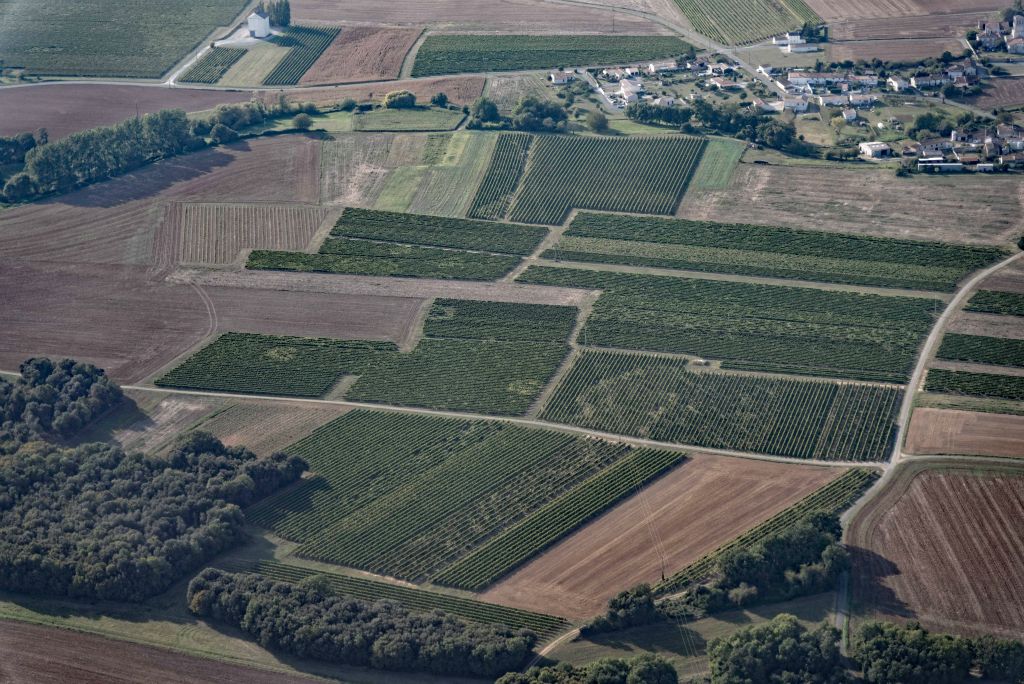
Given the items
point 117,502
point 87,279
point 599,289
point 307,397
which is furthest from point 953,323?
point 87,279

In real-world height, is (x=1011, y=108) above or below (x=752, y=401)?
above

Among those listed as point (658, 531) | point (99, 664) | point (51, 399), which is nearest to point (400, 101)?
point (51, 399)

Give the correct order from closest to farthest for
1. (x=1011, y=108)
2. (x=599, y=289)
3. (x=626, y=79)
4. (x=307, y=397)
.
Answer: (x=307, y=397) → (x=599, y=289) → (x=1011, y=108) → (x=626, y=79)

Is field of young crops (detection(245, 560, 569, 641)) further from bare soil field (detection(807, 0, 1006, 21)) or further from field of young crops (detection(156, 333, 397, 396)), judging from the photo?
bare soil field (detection(807, 0, 1006, 21))

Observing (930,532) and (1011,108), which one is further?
(1011,108)

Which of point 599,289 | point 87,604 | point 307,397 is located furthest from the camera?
point 599,289

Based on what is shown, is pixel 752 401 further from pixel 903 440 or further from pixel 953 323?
pixel 953 323
